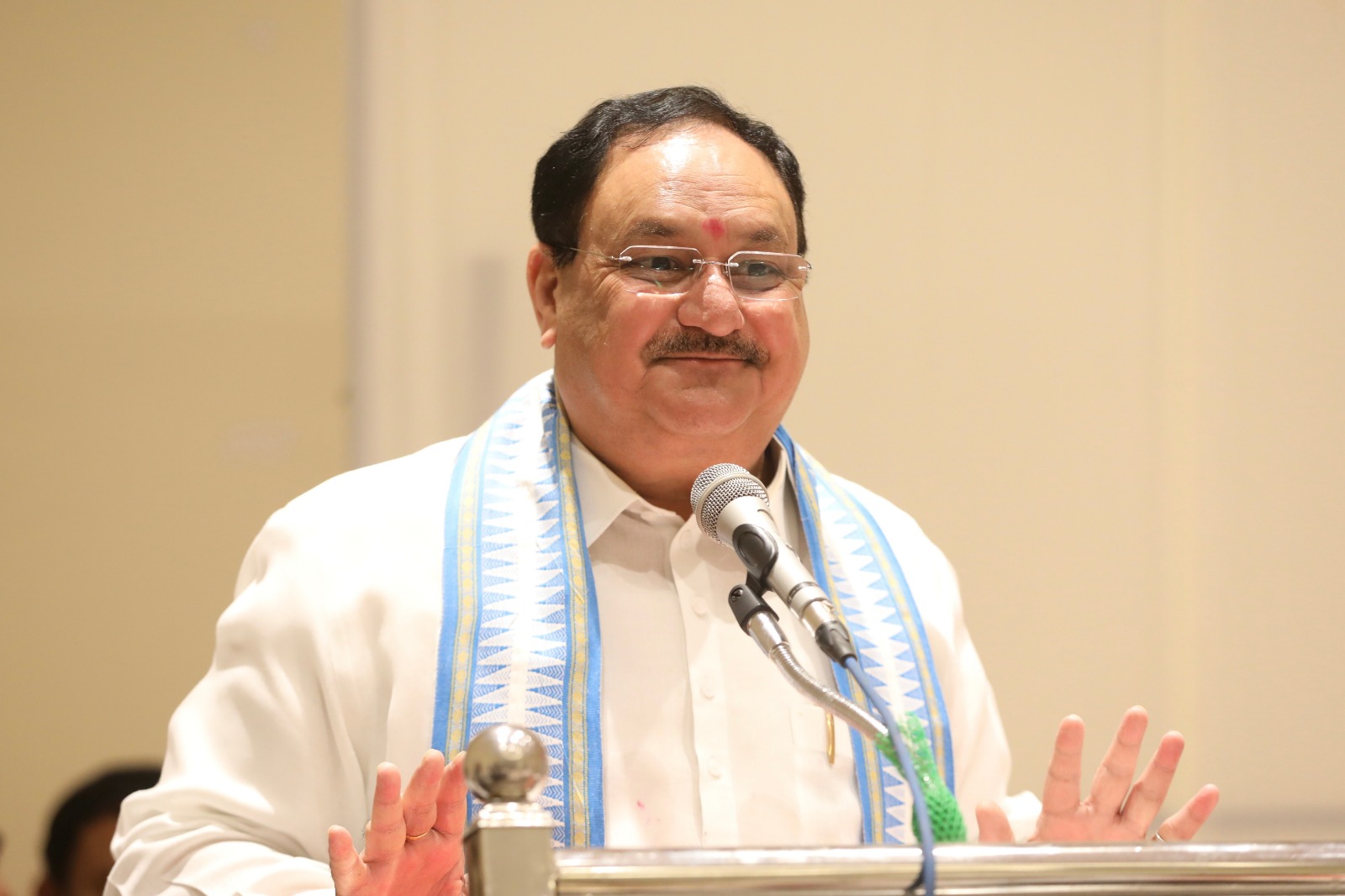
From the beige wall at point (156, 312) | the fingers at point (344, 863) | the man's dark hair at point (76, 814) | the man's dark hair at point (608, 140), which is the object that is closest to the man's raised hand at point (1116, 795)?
the fingers at point (344, 863)

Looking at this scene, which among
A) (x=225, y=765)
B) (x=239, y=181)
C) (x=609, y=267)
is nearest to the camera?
(x=225, y=765)

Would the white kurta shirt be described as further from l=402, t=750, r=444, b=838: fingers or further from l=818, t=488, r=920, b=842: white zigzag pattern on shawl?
l=402, t=750, r=444, b=838: fingers

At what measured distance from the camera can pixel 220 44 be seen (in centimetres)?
388

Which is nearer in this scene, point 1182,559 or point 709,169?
point 709,169

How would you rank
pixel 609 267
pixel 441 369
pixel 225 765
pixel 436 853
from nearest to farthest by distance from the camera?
1. pixel 436 853
2. pixel 225 765
3. pixel 609 267
4. pixel 441 369

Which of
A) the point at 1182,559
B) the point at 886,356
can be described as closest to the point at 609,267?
the point at 886,356

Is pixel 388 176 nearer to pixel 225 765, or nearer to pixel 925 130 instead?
pixel 925 130

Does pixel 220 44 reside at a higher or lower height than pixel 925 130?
higher

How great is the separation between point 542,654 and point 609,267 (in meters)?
0.61

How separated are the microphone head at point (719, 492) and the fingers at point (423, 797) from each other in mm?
386

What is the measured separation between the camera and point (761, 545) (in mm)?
1414

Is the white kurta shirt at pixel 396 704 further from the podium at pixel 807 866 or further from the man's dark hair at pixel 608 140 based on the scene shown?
the podium at pixel 807 866

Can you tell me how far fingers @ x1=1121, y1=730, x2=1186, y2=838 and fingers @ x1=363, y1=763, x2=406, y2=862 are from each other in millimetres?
936

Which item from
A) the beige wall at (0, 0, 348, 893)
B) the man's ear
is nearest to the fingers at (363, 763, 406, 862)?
the man's ear
